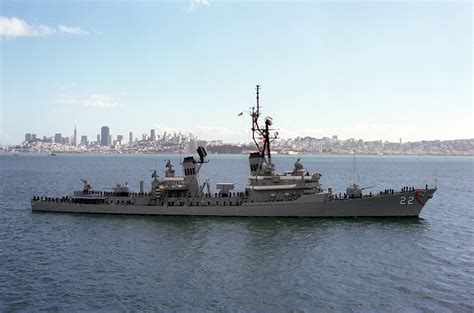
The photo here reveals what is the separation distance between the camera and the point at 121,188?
193 feet

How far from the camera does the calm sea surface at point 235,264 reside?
1087 inches

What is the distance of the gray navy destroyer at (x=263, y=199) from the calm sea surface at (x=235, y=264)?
1367 mm

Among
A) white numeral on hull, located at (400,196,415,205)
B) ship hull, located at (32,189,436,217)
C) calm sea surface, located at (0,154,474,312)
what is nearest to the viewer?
calm sea surface, located at (0,154,474,312)

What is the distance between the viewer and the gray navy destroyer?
Answer: 5156cm

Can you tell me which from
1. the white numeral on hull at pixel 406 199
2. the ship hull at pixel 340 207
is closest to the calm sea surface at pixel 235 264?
the ship hull at pixel 340 207

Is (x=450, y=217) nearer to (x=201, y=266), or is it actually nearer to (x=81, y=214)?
(x=201, y=266)

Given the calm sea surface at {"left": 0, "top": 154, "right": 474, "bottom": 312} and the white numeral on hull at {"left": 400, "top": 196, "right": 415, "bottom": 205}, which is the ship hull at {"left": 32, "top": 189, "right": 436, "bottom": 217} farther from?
the calm sea surface at {"left": 0, "top": 154, "right": 474, "bottom": 312}

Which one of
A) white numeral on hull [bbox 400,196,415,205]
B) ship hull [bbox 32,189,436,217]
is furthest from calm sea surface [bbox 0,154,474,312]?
white numeral on hull [bbox 400,196,415,205]

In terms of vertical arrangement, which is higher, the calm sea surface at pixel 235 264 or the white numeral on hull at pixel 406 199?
the white numeral on hull at pixel 406 199

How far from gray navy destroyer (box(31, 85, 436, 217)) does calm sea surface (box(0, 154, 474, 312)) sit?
1.37 meters

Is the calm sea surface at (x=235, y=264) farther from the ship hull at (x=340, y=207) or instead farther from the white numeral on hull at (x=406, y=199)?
the white numeral on hull at (x=406, y=199)

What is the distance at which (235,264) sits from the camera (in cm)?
3559

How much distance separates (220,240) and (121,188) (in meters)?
21.2

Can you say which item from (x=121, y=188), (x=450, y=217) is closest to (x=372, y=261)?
(x=450, y=217)
